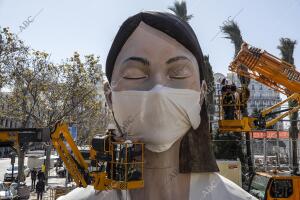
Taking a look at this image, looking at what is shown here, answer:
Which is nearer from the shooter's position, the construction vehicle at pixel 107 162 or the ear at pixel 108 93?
the construction vehicle at pixel 107 162

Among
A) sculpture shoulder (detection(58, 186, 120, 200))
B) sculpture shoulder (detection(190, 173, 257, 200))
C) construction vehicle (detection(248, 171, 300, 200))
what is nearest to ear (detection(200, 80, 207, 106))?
sculpture shoulder (detection(190, 173, 257, 200))

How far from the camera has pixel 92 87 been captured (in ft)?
58.1

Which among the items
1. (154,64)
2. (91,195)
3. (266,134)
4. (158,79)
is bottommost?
(91,195)

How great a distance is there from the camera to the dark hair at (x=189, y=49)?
12.3 ft

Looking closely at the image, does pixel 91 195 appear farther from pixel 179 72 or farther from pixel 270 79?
pixel 270 79

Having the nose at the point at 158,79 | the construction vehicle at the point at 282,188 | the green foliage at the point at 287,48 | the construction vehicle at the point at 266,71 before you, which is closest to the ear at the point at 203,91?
the nose at the point at 158,79

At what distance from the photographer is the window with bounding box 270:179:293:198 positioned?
30.2 feet

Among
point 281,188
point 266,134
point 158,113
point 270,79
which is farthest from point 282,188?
point 158,113

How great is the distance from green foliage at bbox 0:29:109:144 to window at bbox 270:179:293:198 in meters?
8.14

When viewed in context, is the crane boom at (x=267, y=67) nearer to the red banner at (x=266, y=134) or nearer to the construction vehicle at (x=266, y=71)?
the construction vehicle at (x=266, y=71)

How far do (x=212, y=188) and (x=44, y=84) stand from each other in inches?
538

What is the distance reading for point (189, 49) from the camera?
3807 millimetres

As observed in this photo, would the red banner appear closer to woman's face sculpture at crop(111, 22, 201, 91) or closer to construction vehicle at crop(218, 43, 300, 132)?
construction vehicle at crop(218, 43, 300, 132)

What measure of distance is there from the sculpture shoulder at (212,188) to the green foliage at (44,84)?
11353mm
